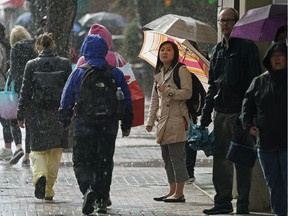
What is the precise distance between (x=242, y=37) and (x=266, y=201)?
2.07m

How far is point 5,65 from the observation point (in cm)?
1791

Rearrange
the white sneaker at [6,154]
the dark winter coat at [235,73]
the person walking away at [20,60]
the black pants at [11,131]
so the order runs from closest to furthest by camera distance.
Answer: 1. the dark winter coat at [235,73]
2. the person walking away at [20,60]
3. the black pants at [11,131]
4. the white sneaker at [6,154]

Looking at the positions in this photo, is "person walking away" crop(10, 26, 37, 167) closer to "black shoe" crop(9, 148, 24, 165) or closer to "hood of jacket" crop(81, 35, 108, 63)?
"black shoe" crop(9, 148, 24, 165)

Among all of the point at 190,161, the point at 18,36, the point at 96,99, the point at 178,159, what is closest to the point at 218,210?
the point at 178,159

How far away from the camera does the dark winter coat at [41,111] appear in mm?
12945

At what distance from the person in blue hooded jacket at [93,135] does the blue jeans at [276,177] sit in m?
2.24

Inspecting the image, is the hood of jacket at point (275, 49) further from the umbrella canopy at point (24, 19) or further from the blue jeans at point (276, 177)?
the umbrella canopy at point (24, 19)

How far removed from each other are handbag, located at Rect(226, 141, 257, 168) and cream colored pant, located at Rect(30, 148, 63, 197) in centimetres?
270

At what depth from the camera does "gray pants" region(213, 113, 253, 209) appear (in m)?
11.4

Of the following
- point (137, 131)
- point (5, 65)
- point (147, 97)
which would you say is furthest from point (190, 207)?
point (147, 97)

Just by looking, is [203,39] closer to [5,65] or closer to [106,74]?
[106,74]

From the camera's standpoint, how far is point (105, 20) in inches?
1957

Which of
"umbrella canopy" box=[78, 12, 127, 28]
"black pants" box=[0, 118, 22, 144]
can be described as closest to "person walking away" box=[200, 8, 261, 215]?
"black pants" box=[0, 118, 22, 144]

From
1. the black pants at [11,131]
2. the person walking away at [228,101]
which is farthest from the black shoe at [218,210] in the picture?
the black pants at [11,131]
